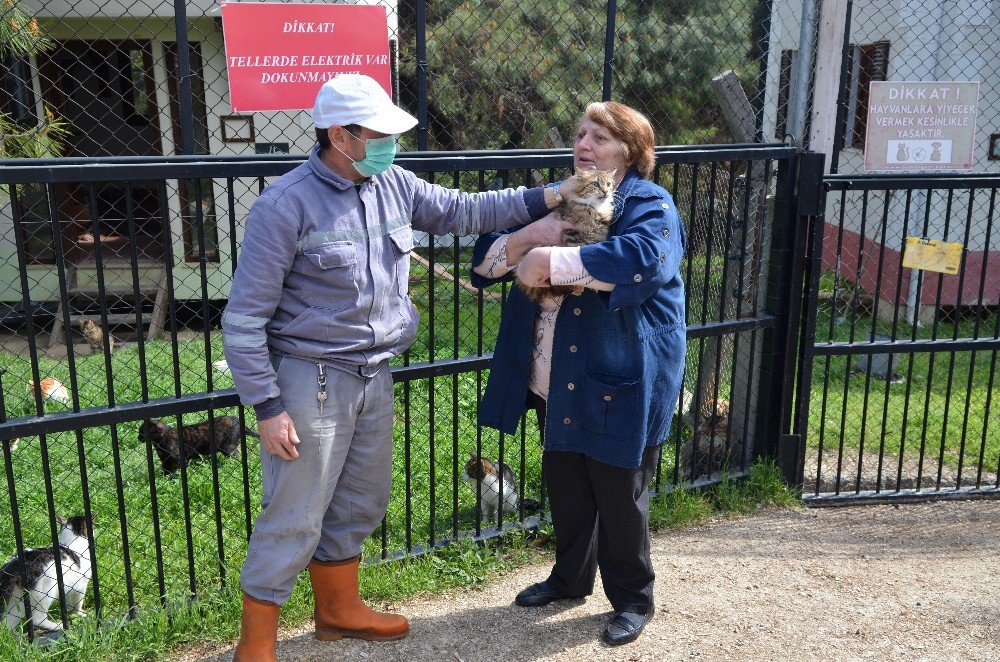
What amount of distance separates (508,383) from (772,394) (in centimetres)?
191

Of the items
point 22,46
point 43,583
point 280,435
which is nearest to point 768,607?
point 280,435

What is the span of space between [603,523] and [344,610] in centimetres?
103

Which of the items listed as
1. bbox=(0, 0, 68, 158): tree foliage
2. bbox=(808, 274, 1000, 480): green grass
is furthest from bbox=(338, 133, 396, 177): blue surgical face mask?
bbox=(0, 0, 68, 158): tree foliage

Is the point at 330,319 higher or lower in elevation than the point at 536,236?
lower

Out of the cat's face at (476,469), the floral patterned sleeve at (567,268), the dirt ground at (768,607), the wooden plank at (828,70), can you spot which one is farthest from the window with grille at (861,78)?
the floral patterned sleeve at (567,268)

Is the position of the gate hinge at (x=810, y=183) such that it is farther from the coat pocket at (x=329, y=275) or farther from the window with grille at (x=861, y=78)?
the window with grille at (x=861, y=78)

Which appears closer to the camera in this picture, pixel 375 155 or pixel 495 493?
pixel 375 155

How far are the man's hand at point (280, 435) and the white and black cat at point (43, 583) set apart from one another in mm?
883

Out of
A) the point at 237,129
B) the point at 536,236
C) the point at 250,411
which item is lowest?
the point at 250,411

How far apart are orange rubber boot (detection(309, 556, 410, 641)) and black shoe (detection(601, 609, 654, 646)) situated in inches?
31.1

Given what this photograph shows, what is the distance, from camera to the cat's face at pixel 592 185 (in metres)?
2.97

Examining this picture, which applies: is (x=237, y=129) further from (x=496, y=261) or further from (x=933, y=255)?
(x=933, y=255)

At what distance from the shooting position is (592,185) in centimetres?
298

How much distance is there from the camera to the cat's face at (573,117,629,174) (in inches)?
120
